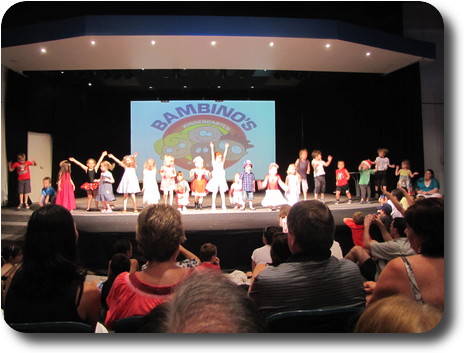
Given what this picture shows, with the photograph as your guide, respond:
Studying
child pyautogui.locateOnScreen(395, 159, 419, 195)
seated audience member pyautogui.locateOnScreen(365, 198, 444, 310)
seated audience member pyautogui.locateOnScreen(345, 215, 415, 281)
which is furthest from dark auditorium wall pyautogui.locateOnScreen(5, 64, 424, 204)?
seated audience member pyautogui.locateOnScreen(365, 198, 444, 310)

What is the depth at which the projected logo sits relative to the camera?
26.2ft

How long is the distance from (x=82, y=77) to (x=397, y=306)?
7966 millimetres

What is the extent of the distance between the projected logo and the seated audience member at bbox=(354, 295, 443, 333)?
23.6 ft

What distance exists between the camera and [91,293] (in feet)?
5.04

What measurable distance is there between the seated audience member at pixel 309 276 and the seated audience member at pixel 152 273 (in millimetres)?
361

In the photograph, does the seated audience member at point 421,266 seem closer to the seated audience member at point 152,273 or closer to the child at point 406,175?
the seated audience member at point 152,273

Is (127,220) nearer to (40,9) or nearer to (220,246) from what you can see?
Answer: (220,246)

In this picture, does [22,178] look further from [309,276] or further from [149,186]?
[309,276]

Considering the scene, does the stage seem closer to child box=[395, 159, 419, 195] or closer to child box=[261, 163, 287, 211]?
child box=[395, 159, 419, 195]

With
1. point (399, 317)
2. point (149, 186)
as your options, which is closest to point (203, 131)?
point (149, 186)

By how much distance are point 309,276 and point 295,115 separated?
28.9ft

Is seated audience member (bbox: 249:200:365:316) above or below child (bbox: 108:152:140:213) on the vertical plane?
below

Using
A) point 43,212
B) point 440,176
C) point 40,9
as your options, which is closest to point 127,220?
point 40,9

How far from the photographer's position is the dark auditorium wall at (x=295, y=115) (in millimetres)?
5398
